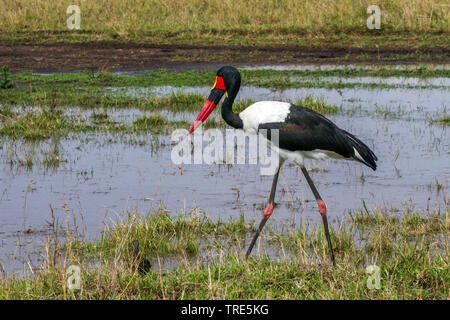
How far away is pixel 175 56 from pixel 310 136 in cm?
1066

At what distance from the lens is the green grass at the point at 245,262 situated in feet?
14.7

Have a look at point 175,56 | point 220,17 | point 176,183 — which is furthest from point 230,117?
point 220,17

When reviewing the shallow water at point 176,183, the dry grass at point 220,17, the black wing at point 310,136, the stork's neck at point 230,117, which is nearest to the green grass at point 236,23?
the dry grass at point 220,17

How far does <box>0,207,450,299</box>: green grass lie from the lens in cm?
448

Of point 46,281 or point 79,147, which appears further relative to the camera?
point 79,147

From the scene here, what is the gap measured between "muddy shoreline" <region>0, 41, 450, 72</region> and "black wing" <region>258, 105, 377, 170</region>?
940 centimetres

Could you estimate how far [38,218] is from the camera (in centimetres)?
654

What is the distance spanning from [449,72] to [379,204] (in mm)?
7686

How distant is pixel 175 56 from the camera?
16031mm

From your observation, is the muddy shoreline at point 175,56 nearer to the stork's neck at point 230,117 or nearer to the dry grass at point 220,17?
the dry grass at point 220,17

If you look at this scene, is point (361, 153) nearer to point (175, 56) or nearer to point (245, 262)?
point (245, 262)

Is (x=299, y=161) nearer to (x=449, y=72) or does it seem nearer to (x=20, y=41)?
(x=449, y=72)
